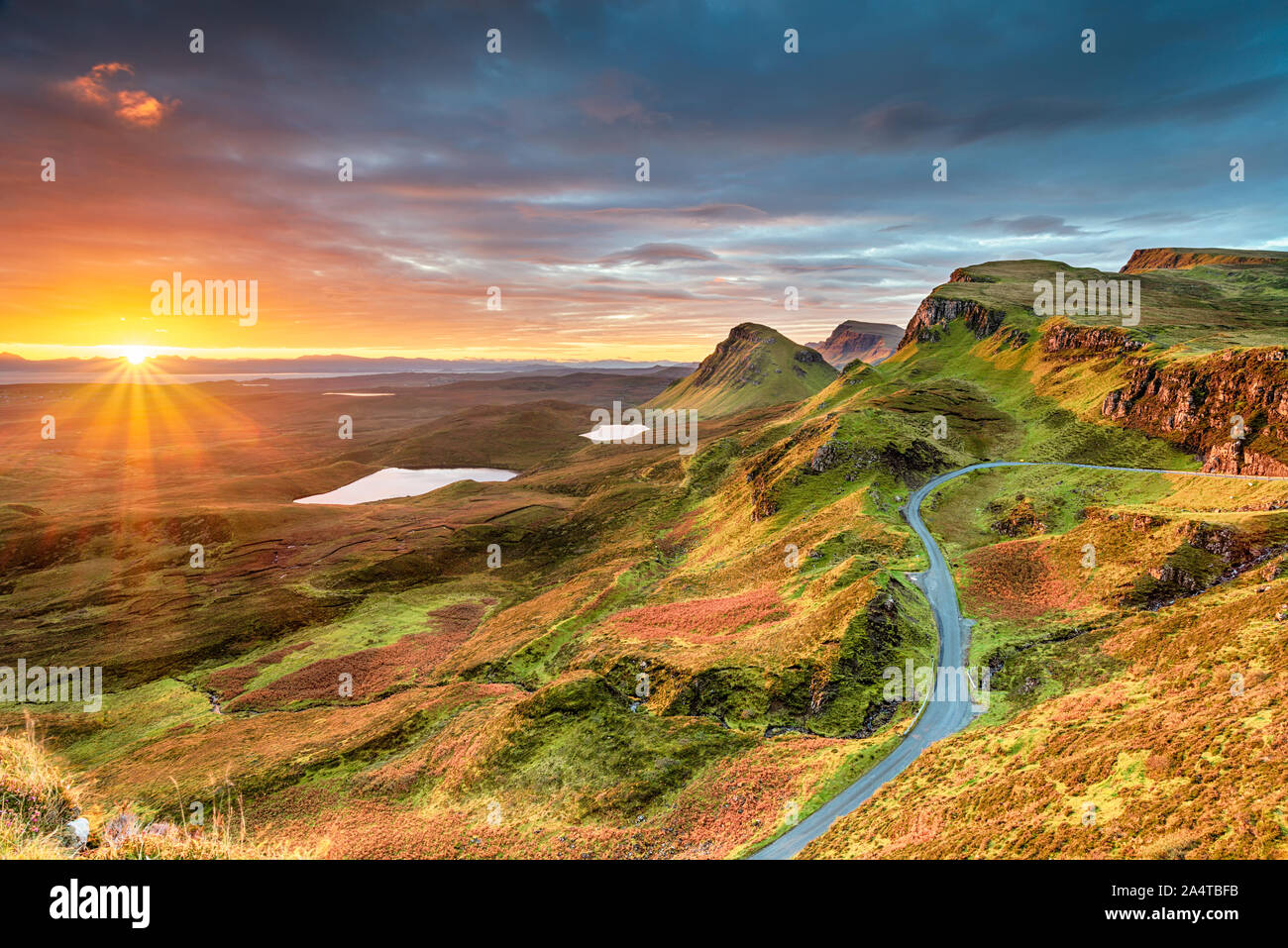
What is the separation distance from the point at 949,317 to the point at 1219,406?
4467 inches

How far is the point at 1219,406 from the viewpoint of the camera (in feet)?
271

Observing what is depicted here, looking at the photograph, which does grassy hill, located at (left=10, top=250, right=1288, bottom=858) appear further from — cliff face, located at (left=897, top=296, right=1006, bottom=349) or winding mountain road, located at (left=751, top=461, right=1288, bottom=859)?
cliff face, located at (left=897, top=296, right=1006, bottom=349)

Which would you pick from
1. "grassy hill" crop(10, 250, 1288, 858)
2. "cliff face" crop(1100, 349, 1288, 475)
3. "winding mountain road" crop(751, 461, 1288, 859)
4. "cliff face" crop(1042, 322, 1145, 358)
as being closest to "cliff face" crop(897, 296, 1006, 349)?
"cliff face" crop(1042, 322, 1145, 358)

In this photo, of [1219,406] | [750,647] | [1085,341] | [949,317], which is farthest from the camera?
[949,317]

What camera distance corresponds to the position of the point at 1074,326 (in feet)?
430

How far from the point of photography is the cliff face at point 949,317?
16900 centimetres

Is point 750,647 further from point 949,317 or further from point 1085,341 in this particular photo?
point 949,317

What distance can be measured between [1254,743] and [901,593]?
28.7m

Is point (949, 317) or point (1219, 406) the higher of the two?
point (949, 317)

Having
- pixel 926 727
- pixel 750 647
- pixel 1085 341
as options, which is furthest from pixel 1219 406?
pixel 750 647

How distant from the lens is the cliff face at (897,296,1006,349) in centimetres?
16900

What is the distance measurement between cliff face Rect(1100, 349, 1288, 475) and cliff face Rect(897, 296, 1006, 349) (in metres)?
76.0

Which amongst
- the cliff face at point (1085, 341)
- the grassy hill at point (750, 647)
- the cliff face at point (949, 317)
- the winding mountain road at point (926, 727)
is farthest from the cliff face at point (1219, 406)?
the cliff face at point (949, 317)
